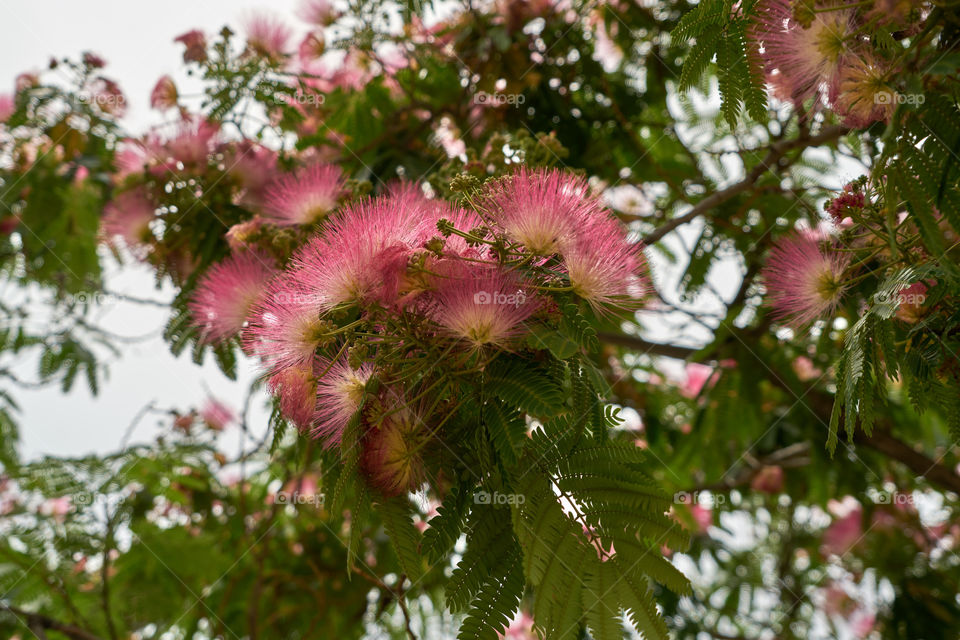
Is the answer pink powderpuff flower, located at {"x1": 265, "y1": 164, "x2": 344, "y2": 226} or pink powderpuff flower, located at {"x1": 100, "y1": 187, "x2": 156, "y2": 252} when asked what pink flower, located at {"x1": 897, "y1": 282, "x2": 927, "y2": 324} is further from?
pink powderpuff flower, located at {"x1": 100, "y1": 187, "x2": 156, "y2": 252}

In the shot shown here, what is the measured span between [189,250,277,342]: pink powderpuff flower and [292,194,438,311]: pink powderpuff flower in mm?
520

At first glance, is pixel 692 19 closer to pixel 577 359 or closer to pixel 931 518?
pixel 577 359

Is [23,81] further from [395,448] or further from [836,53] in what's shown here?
[836,53]

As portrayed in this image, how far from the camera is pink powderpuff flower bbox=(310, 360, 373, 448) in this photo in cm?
185

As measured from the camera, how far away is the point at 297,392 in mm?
1935

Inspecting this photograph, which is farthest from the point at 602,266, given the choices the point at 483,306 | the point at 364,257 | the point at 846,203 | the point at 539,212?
the point at 846,203

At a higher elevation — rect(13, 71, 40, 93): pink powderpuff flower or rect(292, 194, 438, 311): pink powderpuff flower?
rect(13, 71, 40, 93): pink powderpuff flower

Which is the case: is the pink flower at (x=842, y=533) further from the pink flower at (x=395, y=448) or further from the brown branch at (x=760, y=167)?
the pink flower at (x=395, y=448)

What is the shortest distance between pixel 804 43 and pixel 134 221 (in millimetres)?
2558

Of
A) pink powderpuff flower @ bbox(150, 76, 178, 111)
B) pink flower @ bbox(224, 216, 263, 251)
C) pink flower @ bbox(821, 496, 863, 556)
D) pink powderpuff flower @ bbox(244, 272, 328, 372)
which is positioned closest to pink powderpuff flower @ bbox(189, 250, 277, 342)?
pink flower @ bbox(224, 216, 263, 251)

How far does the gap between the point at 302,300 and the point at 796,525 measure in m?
4.90

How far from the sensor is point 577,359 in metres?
1.85

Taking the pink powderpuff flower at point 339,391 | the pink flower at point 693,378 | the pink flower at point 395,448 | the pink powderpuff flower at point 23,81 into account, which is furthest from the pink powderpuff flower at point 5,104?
the pink flower at point 693,378

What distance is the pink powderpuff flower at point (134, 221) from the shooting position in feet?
10.3
